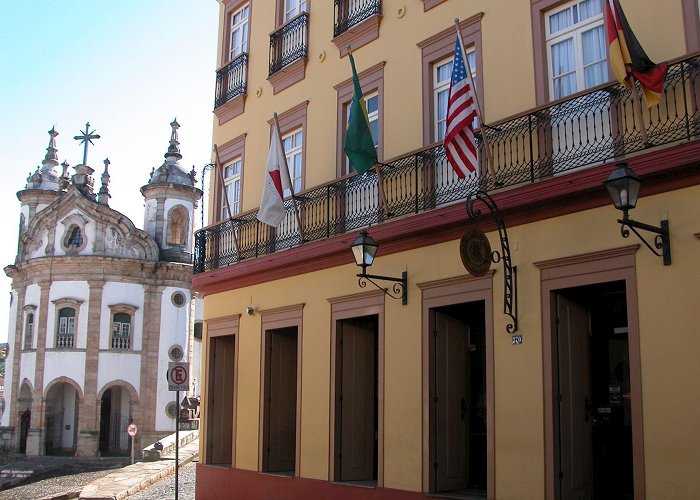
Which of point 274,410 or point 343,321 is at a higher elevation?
point 343,321

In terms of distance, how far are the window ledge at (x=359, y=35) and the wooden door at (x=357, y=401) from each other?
4.69 meters

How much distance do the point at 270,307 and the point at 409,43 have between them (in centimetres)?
539

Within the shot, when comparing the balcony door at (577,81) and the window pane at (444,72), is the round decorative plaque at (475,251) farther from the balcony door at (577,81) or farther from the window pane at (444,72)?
the window pane at (444,72)

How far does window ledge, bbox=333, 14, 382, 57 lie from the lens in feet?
46.7

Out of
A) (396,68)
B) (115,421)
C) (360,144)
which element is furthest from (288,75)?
(115,421)

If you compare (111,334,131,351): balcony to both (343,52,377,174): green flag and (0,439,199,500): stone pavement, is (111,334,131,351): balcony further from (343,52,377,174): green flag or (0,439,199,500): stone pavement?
(343,52,377,174): green flag

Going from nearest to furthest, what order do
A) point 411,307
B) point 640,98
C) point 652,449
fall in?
point 652,449, point 640,98, point 411,307

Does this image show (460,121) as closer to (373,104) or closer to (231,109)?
(373,104)

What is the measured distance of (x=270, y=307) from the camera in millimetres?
15773

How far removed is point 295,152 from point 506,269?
639cm

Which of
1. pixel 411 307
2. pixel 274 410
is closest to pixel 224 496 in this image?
pixel 274 410

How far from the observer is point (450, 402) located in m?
12.1

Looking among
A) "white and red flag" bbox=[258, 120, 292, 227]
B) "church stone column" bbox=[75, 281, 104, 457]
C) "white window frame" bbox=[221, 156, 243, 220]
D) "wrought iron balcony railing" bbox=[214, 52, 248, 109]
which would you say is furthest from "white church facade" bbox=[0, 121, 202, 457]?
"white and red flag" bbox=[258, 120, 292, 227]

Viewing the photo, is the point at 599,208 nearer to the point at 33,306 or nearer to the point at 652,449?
the point at 652,449
